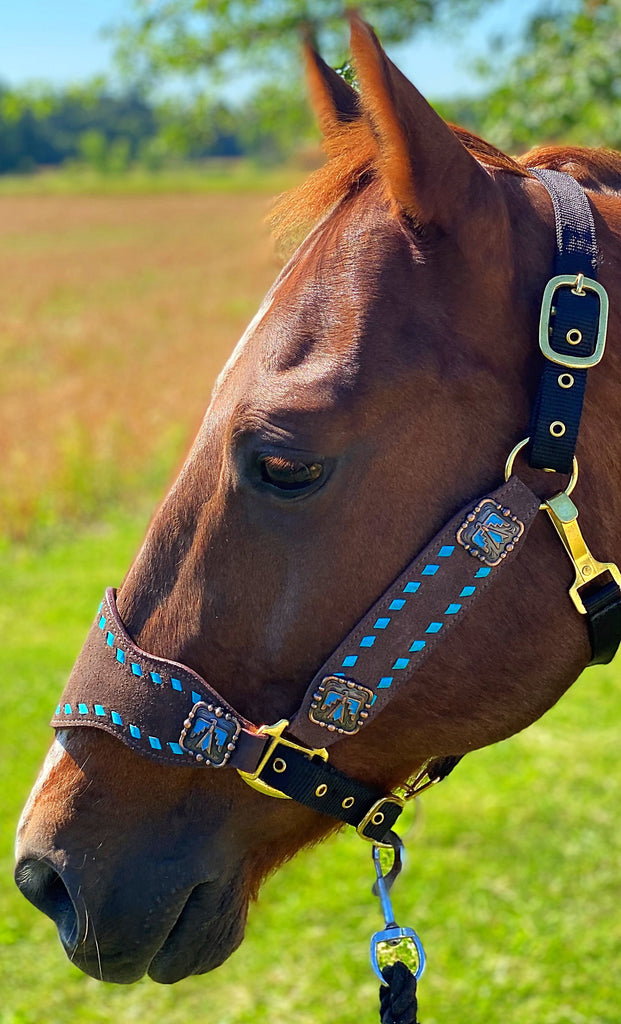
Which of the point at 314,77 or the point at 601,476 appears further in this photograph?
the point at 314,77

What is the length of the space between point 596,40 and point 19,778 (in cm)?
496

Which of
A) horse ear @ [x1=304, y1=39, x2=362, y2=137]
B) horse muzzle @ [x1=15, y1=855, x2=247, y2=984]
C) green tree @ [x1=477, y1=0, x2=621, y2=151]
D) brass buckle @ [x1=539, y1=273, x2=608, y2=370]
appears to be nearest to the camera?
brass buckle @ [x1=539, y1=273, x2=608, y2=370]

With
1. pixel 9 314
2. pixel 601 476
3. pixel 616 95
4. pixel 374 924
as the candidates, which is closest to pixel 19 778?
pixel 374 924

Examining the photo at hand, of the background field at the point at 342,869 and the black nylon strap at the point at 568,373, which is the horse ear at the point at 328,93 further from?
the black nylon strap at the point at 568,373

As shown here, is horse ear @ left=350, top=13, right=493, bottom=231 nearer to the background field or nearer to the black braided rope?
the background field

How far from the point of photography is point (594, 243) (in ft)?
5.60

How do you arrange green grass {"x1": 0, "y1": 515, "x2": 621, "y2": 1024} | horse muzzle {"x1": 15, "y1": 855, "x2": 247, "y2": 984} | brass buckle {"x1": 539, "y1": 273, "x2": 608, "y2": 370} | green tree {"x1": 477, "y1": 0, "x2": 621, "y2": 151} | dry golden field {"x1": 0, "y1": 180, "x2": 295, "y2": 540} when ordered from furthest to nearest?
dry golden field {"x1": 0, "y1": 180, "x2": 295, "y2": 540} < green tree {"x1": 477, "y1": 0, "x2": 621, "y2": 151} < green grass {"x1": 0, "y1": 515, "x2": 621, "y2": 1024} < horse muzzle {"x1": 15, "y1": 855, "x2": 247, "y2": 984} < brass buckle {"x1": 539, "y1": 273, "x2": 608, "y2": 370}

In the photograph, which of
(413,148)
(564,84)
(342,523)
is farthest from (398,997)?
(564,84)

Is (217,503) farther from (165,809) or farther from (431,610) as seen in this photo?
(165,809)

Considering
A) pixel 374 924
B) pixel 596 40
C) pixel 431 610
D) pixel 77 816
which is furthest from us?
pixel 596 40

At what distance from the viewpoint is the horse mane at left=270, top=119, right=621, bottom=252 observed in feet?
6.00

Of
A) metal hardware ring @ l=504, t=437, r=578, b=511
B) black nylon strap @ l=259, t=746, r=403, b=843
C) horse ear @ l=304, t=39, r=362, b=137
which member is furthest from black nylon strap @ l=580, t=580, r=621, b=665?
horse ear @ l=304, t=39, r=362, b=137

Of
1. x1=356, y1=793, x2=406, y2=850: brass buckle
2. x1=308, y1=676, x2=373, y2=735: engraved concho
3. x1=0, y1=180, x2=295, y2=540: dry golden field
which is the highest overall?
x1=308, y1=676, x2=373, y2=735: engraved concho

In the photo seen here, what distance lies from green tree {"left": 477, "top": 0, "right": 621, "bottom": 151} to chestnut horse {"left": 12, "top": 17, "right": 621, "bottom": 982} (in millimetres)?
3648
